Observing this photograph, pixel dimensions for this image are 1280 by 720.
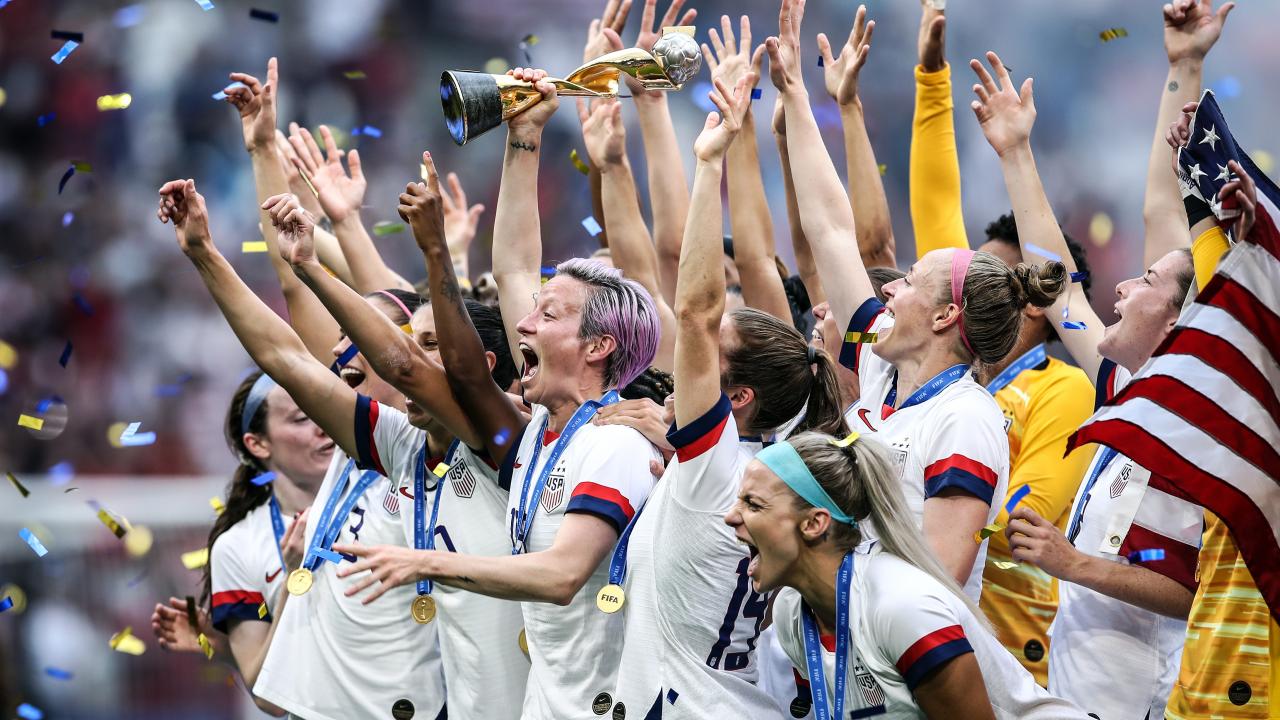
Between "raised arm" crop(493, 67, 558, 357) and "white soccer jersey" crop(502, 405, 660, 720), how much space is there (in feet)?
2.09

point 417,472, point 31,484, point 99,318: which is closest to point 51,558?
point 31,484

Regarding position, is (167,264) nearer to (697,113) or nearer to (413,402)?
(697,113)

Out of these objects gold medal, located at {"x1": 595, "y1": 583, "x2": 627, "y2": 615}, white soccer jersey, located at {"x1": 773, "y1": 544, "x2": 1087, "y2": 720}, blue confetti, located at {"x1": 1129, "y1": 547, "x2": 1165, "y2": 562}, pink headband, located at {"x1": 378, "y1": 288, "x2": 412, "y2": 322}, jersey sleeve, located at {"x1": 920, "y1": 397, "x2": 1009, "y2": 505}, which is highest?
jersey sleeve, located at {"x1": 920, "y1": 397, "x2": 1009, "y2": 505}

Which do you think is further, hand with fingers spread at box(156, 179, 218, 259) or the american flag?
hand with fingers spread at box(156, 179, 218, 259)

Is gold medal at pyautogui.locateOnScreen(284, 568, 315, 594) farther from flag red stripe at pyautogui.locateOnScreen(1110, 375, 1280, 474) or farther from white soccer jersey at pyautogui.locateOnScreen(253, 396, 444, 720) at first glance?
flag red stripe at pyautogui.locateOnScreen(1110, 375, 1280, 474)

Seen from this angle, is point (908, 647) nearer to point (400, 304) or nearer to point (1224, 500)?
Answer: point (1224, 500)

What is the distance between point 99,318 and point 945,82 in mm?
6455

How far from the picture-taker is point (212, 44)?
1012cm

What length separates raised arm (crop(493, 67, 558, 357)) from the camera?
4.29 meters

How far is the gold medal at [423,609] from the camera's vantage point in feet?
13.4

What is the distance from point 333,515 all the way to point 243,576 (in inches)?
32.8

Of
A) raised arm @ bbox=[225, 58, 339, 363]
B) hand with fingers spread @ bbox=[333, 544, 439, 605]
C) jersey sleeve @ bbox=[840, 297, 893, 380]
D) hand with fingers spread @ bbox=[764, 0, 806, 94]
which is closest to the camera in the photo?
hand with fingers spread @ bbox=[333, 544, 439, 605]

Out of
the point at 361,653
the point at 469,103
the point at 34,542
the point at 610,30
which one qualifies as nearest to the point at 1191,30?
the point at 610,30

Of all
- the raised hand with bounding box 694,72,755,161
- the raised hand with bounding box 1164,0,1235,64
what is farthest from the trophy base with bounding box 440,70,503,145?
the raised hand with bounding box 1164,0,1235,64
